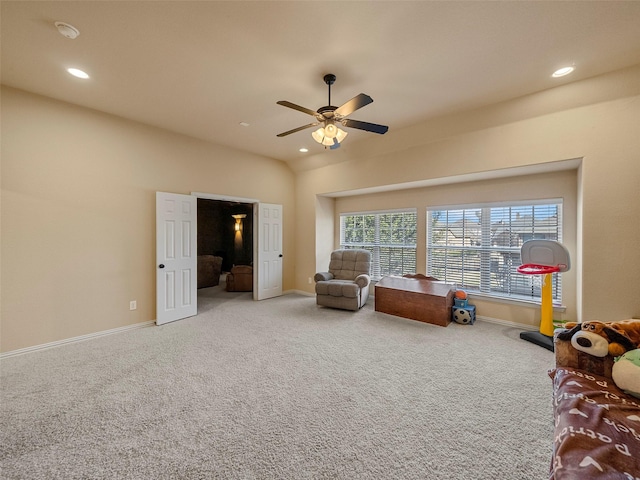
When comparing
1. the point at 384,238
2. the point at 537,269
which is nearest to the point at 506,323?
the point at 537,269

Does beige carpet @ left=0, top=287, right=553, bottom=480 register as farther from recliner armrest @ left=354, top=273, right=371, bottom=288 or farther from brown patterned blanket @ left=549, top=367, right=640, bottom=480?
recliner armrest @ left=354, top=273, right=371, bottom=288

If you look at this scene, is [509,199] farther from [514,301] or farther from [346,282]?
[346,282]

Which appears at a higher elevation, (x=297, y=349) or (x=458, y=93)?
(x=458, y=93)

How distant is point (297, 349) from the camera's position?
3146mm

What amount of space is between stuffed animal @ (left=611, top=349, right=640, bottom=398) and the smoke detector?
4611mm

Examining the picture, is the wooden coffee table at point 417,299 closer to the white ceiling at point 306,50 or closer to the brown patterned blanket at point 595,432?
the brown patterned blanket at point 595,432

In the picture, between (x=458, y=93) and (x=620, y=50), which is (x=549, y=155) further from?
(x=458, y=93)

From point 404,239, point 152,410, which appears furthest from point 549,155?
point 152,410

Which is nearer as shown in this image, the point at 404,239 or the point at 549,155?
the point at 549,155

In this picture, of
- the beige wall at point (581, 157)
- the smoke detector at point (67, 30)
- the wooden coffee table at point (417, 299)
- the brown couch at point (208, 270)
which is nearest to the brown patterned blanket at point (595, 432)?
the beige wall at point (581, 157)

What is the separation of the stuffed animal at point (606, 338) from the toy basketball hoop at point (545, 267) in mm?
1509

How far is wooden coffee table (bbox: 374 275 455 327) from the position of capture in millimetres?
3869

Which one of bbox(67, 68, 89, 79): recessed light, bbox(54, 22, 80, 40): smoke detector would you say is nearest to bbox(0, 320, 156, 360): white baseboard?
bbox(67, 68, 89, 79): recessed light

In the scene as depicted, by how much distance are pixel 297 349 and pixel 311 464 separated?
5.17 feet
